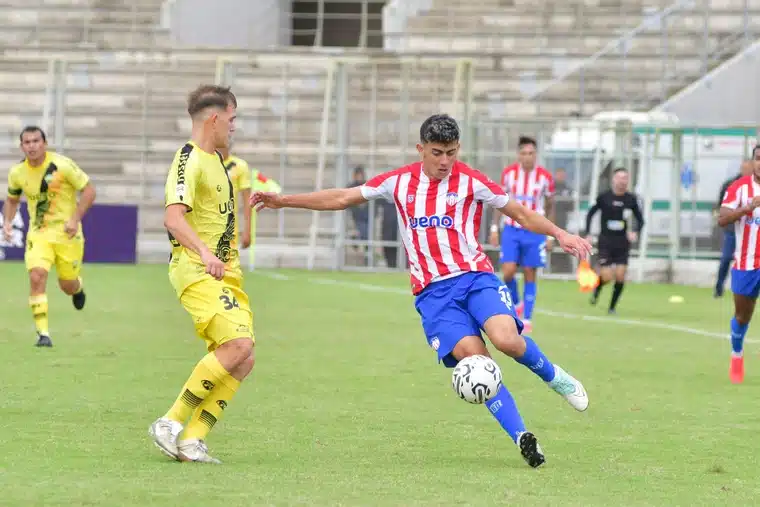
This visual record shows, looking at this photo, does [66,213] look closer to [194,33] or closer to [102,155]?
[102,155]

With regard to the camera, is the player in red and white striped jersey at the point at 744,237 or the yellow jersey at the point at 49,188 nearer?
the player in red and white striped jersey at the point at 744,237

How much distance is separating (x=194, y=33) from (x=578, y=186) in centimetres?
1194

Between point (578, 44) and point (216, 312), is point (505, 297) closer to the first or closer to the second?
point (216, 312)

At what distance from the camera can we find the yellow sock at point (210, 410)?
8.80 m

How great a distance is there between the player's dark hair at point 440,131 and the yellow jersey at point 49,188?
7.13m

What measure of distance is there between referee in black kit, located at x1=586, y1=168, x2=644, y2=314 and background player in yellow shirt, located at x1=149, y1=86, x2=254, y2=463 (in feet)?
45.1

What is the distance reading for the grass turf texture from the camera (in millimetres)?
7809

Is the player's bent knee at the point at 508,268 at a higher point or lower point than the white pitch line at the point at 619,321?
higher

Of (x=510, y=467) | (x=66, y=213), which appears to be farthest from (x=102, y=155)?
(x=510, y=467)

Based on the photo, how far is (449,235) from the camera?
9.19 meters

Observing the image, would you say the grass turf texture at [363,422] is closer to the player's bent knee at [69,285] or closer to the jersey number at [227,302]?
the player's bent knee at [69,285]

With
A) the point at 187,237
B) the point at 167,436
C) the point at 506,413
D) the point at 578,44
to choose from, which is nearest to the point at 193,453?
the point at 167,436

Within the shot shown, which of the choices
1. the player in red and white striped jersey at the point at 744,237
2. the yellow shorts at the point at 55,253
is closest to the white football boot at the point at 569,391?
the player in red and white striped jersey at the point at 744,237

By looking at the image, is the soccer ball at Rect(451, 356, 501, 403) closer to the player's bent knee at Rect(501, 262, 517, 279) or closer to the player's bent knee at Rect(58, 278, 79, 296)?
the player's bent knee at Rect(58, 278, 79, 296)
